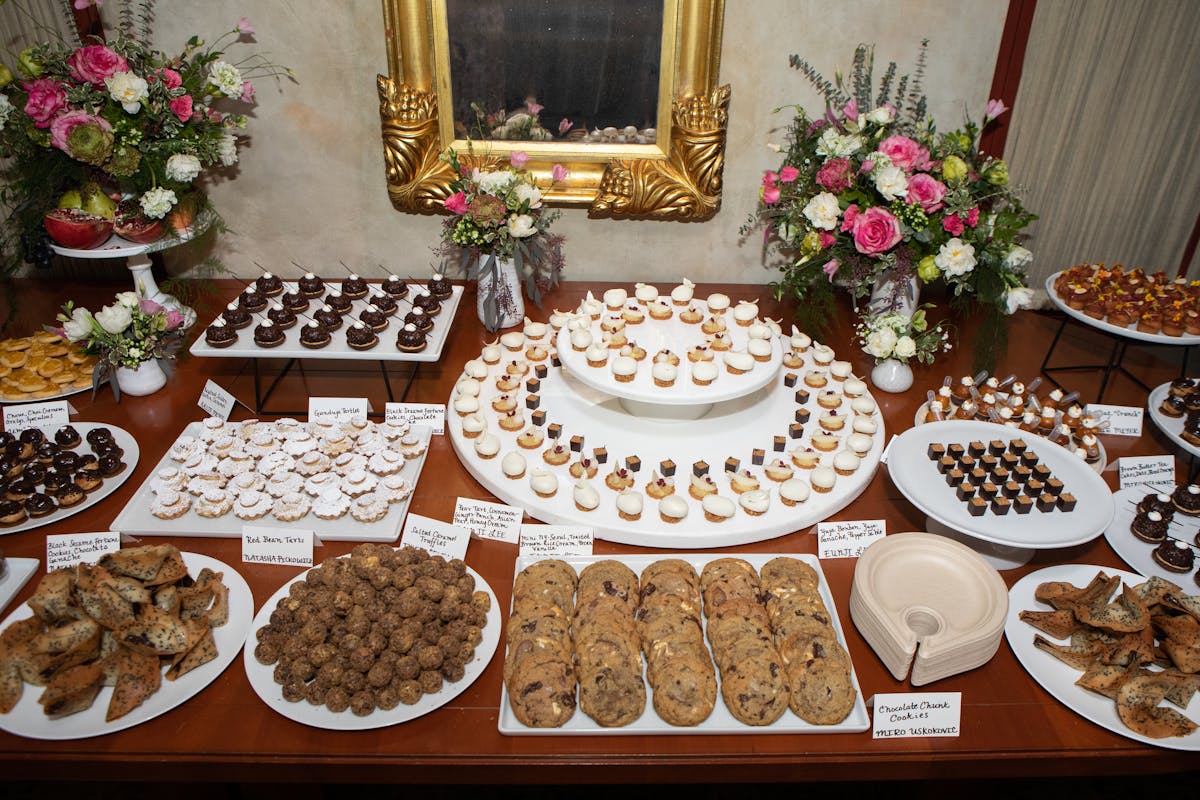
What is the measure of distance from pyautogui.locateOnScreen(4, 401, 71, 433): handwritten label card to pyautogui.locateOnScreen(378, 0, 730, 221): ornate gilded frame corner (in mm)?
1536

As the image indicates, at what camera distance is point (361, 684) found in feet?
6.03

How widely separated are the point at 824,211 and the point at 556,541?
1554mm

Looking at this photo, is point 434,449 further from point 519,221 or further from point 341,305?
point 519,221

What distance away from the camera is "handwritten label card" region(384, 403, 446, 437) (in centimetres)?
279

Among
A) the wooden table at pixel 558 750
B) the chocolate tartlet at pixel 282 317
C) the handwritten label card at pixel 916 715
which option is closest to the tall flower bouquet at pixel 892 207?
the wooden table at pixel 558 750

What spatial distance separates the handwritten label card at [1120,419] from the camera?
2875 mm

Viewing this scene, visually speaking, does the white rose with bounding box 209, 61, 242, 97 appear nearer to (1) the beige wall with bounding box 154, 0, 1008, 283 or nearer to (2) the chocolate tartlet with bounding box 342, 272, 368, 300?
(1) the beige wall with bounding box 154, 0, 1008, 283

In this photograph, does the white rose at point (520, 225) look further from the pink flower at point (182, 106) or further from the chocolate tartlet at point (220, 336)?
the pink flower at point (182, 106)

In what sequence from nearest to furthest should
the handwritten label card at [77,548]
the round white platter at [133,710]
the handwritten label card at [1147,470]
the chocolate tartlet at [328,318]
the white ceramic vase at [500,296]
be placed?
the round white platter at [133,710]
the handwritten label card at [77,548]
the handwritten label card at [1147,470]
the chocolate tartlet at [328,318]
the white ceramic vase at [500,296]

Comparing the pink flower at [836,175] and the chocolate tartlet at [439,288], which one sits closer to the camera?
the pink flower at [836,175]

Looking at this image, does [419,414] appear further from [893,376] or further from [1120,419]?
[1120,419]

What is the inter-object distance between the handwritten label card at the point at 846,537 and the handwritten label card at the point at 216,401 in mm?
2065

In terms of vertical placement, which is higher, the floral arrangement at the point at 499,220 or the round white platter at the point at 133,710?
the floral arrangement at the point at 499,220

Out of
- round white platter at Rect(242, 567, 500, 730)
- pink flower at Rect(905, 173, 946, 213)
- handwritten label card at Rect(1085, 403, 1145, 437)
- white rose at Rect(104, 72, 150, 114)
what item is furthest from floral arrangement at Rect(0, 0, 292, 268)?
handwritten label card at Rect(1085, 403, 1145, 437)
